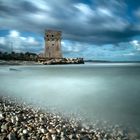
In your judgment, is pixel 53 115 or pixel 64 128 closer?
pixel 64 128

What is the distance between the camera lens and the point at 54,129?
31.4ft

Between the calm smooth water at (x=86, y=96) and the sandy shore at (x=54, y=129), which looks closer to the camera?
the sandy shore at (x=54, y=129)

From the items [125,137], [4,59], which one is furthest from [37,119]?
[4,59]

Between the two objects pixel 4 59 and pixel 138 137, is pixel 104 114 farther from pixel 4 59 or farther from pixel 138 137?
pixel 4 59

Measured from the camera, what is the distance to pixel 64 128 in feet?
32.0

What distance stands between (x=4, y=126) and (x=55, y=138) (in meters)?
2.22

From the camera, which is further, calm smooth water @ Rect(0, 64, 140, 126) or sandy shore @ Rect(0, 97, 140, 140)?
calm smooth water @ Rect(0, 64, 140, 126)

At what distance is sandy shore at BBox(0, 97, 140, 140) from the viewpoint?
348 inches

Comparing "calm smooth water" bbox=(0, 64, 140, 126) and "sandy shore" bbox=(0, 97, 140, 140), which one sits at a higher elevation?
"sandy shore" bbox=(0, 97, 140, 140)

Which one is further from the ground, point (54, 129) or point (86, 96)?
point (54, 129)

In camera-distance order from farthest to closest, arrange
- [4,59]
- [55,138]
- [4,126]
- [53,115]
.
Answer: [4,59], [53,115], [4,126], [55,138]

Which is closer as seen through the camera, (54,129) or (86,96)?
(54,129)

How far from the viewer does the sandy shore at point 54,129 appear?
29.0 feet

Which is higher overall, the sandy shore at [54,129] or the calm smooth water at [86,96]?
the sandy shore at [54,129]
